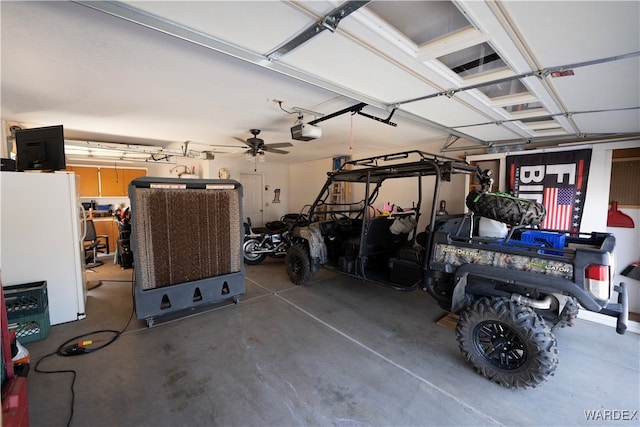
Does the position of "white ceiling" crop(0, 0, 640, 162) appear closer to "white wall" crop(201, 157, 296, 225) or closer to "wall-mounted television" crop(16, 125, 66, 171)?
"wall-mounted television" crop(16, 125, 66, 171)

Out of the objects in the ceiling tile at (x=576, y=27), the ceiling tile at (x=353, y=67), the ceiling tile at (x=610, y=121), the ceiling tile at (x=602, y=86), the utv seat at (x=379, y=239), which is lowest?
the utv seat at (x=379, y=239)

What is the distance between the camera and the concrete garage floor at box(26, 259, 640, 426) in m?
1.78

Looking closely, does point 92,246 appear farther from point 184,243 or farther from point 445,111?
point 445,111

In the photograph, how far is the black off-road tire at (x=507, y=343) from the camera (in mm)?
1940

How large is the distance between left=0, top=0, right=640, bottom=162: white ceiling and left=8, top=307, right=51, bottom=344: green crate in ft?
7.61

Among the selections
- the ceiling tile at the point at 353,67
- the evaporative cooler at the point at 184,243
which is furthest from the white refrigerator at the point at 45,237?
the ceiling tile at the point at 353,67

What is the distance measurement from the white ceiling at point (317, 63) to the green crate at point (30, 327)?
2.32 m

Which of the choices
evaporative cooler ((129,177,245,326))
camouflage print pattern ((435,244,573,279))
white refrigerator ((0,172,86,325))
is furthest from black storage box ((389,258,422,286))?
white refrigerator ((0,172,86,325))

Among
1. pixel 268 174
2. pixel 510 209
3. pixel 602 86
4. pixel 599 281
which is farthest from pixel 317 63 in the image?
pixel 268 174

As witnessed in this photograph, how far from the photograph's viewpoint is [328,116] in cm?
345

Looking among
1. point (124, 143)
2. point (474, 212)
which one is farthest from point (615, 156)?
point (124, 143)

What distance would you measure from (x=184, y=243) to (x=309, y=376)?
2.03m

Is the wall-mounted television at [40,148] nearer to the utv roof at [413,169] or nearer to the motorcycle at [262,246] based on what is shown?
the motorcycle at [262,246]

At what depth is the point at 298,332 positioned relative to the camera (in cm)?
283
